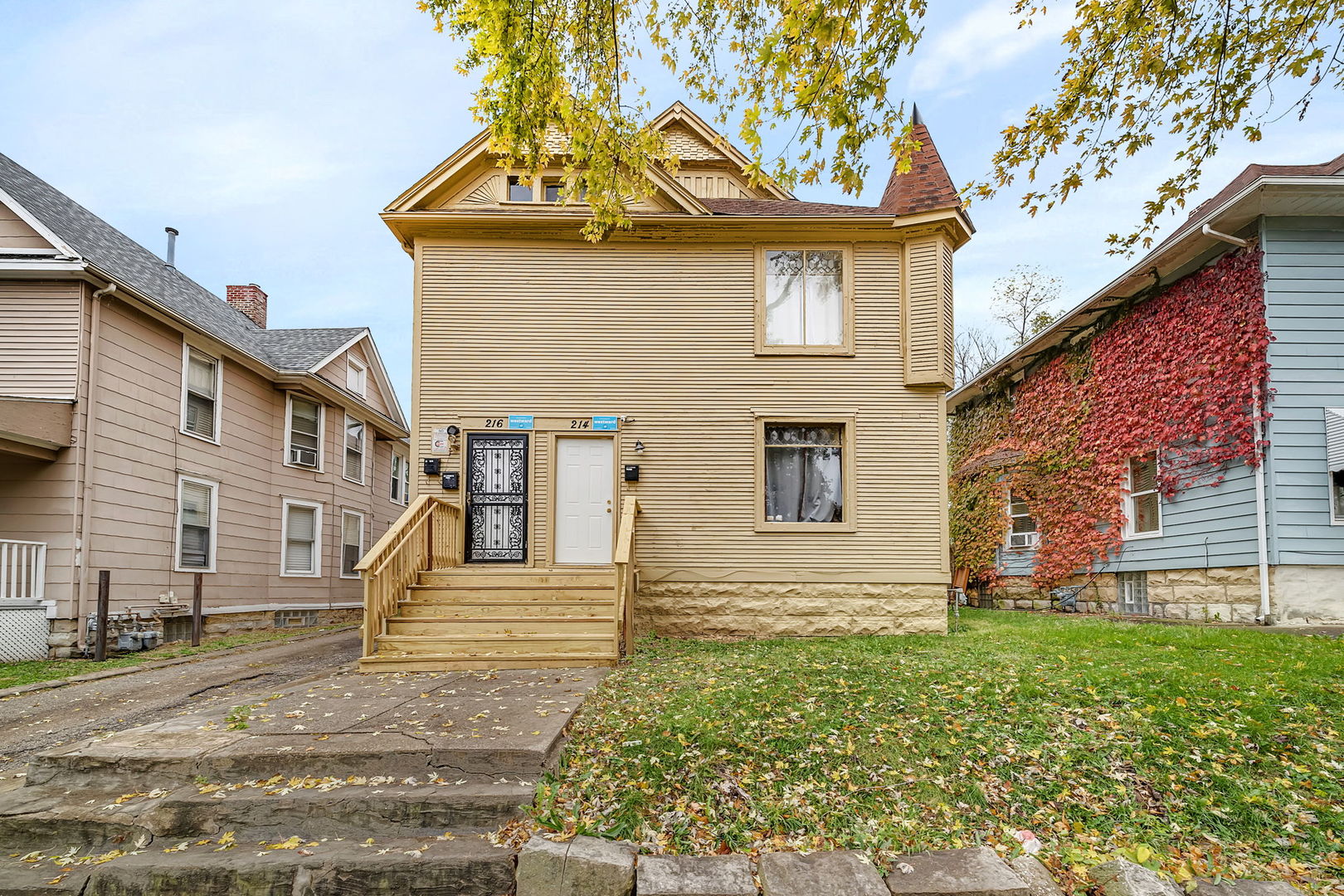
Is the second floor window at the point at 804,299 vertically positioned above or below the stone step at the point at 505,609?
above

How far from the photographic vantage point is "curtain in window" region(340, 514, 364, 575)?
1694 centimetres

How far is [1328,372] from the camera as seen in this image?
9.42 metres

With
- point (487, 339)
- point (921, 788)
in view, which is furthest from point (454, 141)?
point (921, 788)

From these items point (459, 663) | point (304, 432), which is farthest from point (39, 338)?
point (459, 663)

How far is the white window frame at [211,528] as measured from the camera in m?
11.8

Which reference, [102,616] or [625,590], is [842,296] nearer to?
[625,590]

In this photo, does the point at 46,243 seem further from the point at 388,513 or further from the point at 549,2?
the point at 388,513

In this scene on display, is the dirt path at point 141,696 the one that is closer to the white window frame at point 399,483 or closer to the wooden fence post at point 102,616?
the wooden fence post at point 102,616

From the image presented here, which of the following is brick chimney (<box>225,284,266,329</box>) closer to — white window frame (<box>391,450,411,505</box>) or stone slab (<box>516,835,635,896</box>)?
white window frame (<box>391,450,411,505</box>)

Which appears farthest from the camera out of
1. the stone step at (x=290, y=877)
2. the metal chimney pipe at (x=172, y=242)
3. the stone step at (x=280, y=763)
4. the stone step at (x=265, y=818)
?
the metal chimney pipe at (x=172, y=242)

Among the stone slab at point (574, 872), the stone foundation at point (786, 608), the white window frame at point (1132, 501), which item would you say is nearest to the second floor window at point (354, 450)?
the stone foundation at point (786, 608)

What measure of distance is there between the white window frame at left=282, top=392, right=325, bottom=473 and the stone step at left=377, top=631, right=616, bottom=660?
927 centimetres

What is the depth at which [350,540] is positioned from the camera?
57.0 ft

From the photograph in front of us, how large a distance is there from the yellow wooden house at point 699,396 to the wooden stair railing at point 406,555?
0.13m
